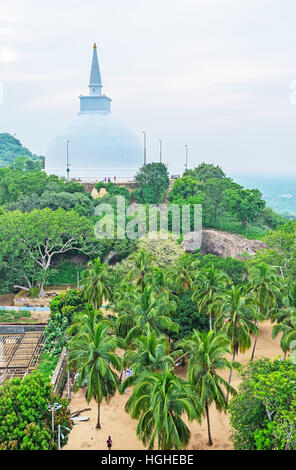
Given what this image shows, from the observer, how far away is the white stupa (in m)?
73.1

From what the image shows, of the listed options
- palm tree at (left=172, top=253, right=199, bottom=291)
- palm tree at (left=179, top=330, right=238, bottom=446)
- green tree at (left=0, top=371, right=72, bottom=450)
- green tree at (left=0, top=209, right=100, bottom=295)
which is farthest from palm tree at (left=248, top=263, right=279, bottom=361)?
green tree at (left=0, top=209, right=100, bottom=295)

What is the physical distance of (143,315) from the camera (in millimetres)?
23969

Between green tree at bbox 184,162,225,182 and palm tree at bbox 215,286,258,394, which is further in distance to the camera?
green tree at bbox 184,162,225,182

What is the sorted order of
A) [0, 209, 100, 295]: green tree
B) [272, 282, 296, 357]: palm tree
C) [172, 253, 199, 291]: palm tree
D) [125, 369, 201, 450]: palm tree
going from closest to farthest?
[125, 369, 201, 450]: palm tree → [272, 282, 296, 357]: palm tree → [172, 253, 199, 291]: palm tree → [0, 209, 100, 295]: green tree

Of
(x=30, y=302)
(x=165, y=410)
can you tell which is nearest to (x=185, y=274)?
(x=30, y=302)

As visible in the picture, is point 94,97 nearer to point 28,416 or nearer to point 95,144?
point 95,144

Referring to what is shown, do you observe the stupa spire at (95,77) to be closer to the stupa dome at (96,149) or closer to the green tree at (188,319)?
the stupa dome at (96,149)

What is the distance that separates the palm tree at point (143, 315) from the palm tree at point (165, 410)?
5.43 metres

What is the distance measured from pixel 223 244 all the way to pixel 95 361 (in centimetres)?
3050

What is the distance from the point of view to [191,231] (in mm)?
49281

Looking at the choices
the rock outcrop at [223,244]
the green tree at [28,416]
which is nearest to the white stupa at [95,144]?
the rock outcrop at [223,244]

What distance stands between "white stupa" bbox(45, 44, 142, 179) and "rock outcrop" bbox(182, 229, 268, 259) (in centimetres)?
2920

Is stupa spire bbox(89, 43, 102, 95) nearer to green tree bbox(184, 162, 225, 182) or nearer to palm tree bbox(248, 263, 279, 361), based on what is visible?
green tree bbox(184, 162, 225, 182)

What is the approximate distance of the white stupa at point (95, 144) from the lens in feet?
240
